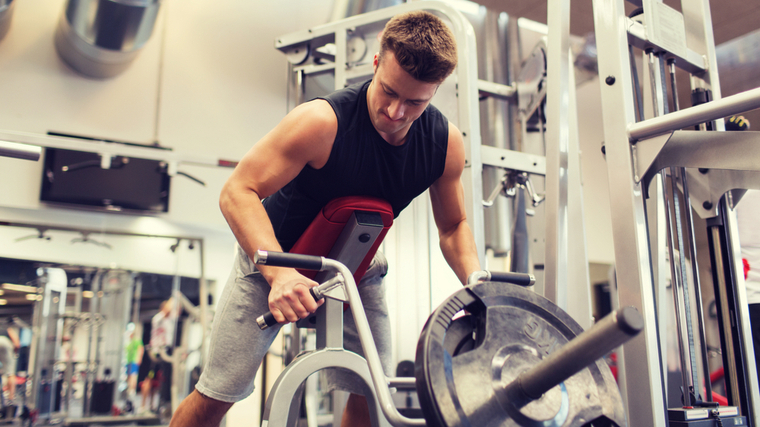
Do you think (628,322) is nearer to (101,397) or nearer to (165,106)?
(101,397)

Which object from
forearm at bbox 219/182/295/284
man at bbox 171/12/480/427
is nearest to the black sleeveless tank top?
man at bbox 171/12/480/427

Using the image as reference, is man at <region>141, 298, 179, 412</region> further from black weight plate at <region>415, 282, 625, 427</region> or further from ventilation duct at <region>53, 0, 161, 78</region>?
black weight plate at <region>415, 282, 625, 427</region>

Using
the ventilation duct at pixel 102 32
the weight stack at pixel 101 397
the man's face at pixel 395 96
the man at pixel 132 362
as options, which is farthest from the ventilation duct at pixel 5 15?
the man's face at pixel 395 96

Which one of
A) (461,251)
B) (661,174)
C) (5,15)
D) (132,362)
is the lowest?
(132,362)

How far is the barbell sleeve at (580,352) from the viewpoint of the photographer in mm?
690

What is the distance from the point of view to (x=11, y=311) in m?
3.10

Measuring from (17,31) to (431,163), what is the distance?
3277 mm

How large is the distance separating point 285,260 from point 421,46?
1.93 ft

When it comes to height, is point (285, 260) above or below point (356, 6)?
below

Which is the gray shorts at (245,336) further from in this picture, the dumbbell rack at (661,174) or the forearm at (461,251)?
the dumbbell rack at (661,174)

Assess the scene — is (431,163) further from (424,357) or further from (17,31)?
(17,31)

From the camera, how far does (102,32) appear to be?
313 cm

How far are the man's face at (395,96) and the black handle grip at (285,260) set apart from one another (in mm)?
434

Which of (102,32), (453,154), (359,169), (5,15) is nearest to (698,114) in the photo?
(453,154)
